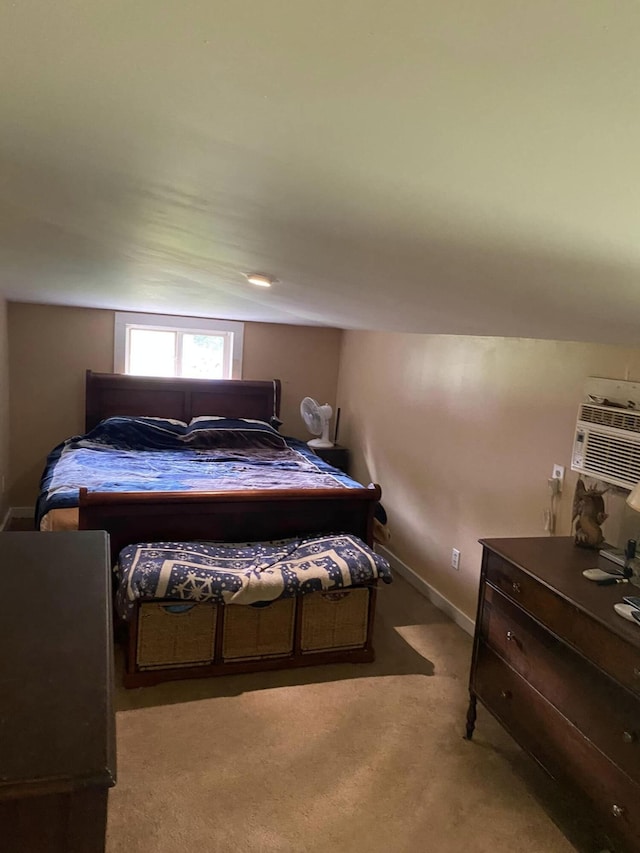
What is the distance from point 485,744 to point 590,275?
6.27 feet

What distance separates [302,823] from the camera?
183 cm

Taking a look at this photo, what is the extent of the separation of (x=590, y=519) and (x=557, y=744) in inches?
31.2

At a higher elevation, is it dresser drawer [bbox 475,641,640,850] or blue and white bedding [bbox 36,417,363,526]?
blue and white bedding [bbox 36,417,363,526]

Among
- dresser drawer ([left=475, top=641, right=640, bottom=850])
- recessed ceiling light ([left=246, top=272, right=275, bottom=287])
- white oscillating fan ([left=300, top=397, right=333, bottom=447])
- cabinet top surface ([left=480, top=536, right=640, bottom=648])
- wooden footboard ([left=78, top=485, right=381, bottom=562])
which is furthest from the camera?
white oscillating fan ([left=300, top=397, right=333, bottom=447])

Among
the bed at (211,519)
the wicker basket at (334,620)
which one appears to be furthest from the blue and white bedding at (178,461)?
the wicker basket at (334,620)

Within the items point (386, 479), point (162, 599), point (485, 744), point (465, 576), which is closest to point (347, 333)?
point (386, 479)

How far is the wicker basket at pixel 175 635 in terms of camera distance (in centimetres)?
246

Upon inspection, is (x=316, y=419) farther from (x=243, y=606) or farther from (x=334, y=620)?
(x=243, y=606)

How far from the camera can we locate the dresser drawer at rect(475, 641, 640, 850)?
1.56 meters

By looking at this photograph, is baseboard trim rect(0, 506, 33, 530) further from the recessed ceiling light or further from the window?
the recessed ceiling light

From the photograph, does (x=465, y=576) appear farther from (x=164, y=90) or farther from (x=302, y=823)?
(x=164, y=90)

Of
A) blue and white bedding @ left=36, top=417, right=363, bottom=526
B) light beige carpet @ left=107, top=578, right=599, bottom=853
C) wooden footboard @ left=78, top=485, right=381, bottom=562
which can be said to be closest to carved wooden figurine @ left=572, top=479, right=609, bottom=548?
light beige carpet @ left=107, top=578, right=599, bottom=853

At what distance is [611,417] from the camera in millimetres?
2232

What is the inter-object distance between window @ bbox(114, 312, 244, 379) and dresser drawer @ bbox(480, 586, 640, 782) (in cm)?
328
